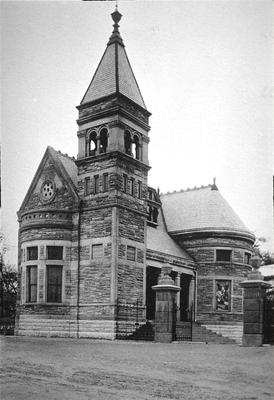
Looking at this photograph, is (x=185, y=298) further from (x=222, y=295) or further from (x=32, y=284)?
(x=32, y=284)

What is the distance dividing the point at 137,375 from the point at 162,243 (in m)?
24.4

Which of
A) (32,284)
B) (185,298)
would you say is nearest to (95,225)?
(32,284)

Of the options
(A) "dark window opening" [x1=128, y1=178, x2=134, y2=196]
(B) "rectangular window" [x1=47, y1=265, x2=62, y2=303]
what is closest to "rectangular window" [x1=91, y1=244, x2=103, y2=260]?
(B) "rectangular window" [x1=47, y1=265, x2=62, y2=303]

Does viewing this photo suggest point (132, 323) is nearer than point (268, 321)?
No

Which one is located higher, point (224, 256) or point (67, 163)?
point (67, 163)

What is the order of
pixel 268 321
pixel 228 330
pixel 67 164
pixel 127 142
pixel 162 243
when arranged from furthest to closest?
pixel 162 243, pixel 228 330, pixel 67 164, pixel 127 142, pixel 268 321

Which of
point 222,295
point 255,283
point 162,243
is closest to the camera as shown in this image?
point 255,283

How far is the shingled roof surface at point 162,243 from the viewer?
111 ft

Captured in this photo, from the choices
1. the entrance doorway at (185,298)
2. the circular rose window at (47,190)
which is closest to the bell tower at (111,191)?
the circular rose window at (47,190)

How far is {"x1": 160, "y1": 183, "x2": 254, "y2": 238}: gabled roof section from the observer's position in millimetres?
37156

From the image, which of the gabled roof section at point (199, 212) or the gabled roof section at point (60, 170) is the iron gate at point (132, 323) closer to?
the gabled roof section at point (60, 170)

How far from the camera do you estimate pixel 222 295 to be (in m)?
35.8

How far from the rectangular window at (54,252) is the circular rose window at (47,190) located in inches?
116

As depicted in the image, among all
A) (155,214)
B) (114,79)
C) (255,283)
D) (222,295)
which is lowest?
(222,295)
